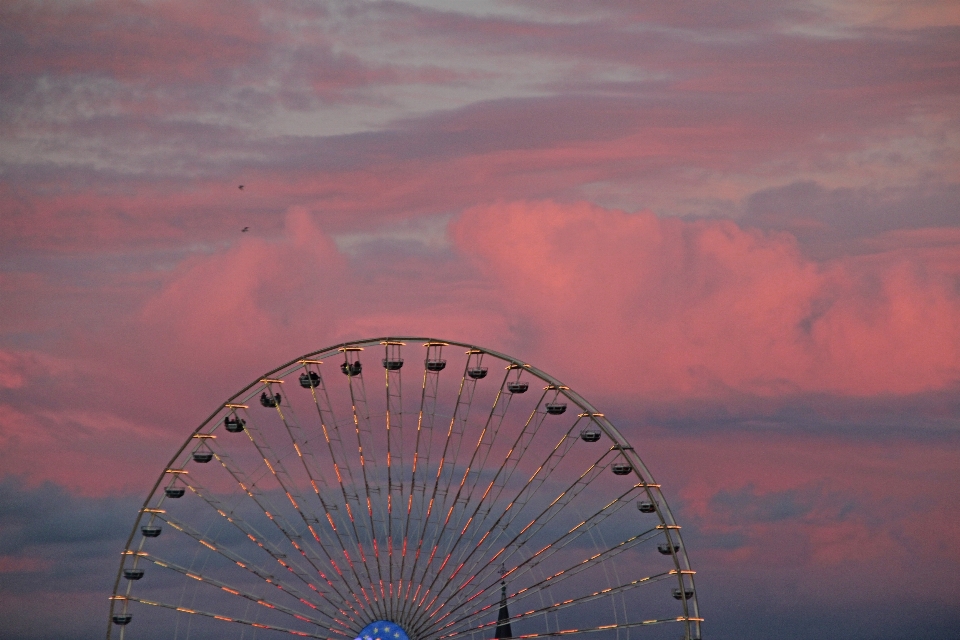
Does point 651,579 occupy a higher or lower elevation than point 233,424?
lower

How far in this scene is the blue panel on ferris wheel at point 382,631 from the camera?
72.8 m

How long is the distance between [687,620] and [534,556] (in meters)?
7.96

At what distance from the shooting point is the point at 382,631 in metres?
73.1

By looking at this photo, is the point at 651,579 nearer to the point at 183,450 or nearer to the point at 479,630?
the point at 479,630

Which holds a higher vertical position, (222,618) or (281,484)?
→ (281,484)

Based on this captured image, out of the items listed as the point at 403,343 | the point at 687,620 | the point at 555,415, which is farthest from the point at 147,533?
the point at 687,620

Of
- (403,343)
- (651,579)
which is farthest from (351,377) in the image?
(651,579)

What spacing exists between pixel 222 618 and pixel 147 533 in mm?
6004

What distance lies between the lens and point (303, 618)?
7200 cm

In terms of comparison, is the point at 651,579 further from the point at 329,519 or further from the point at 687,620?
the point at 329,519

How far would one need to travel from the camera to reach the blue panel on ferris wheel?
72750 mm

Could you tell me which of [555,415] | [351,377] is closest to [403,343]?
[351,377]

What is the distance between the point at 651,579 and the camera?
73.7 meters

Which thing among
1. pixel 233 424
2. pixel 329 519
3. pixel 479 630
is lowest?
pixel 479 630
